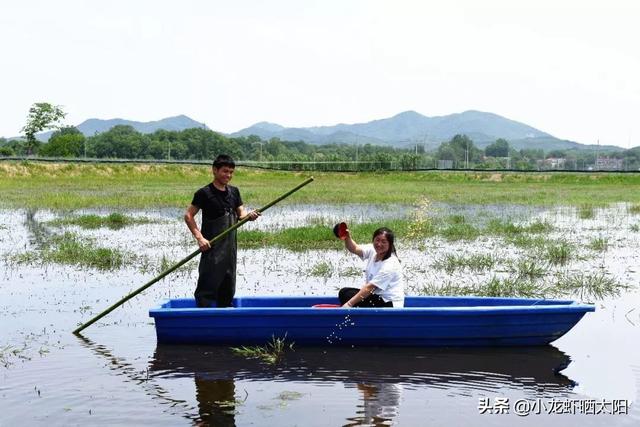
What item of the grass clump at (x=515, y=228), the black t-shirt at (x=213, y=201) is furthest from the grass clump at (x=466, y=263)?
the black t-shirt at (x=213, y=201)

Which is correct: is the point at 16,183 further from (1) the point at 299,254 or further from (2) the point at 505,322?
(2) the point at 505,322

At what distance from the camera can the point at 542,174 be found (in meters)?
52.8

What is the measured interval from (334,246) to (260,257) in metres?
1.94

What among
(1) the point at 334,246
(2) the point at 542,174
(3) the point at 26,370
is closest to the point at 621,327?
(3) the point at 26,370

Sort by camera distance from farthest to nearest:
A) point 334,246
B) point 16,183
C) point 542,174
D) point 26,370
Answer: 1. point 542,174
2. point 16,183
3. point 334,246
4. point 26,370

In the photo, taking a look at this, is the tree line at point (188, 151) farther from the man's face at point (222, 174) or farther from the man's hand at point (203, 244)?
the man's hand at point (203, 244)

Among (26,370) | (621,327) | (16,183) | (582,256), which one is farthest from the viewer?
(16,183)

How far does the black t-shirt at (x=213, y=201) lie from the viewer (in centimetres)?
859

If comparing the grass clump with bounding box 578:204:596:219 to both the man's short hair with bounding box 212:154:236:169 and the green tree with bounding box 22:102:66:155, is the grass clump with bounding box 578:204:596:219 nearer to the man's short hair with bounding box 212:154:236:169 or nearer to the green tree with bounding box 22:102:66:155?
the man's short hair with bounding box 212:154:236:169

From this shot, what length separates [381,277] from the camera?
851 cm

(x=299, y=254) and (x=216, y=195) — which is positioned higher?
(x=216, y=195)

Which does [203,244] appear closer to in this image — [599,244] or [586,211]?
[599,244]

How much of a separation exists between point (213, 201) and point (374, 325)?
2.14 meters

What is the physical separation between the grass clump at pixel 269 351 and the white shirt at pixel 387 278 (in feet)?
3.66
